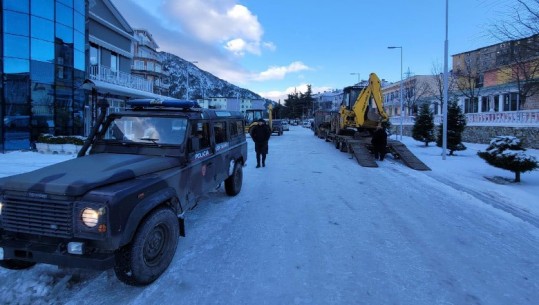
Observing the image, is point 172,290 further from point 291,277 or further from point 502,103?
point 502,103

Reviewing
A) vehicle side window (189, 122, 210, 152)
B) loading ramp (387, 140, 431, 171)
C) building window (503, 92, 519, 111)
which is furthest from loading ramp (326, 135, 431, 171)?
building window (503, 92, 519, 111)

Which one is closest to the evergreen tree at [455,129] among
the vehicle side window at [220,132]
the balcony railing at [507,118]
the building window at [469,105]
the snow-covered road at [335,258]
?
the balcony railing at [507,118]

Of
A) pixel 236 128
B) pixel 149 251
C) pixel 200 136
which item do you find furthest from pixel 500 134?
pixel 149 251

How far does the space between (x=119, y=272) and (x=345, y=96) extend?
70.3 ft

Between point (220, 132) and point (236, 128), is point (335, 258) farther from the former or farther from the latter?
point (236, 128)

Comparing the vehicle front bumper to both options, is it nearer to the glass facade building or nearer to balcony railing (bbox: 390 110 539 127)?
the glass facade building

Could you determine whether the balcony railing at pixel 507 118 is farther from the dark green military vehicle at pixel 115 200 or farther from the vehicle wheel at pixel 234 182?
the dark green military vehicle at pixel 115 200

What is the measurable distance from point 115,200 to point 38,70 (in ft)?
60.3

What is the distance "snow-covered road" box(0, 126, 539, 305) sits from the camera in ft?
13.3

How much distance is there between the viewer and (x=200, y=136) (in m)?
6.12

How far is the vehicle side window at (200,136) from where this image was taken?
5572 mm

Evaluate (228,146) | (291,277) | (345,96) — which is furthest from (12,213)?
(345,96)

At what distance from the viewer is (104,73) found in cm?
2462

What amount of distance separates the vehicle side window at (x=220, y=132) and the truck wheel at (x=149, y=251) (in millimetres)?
2675
